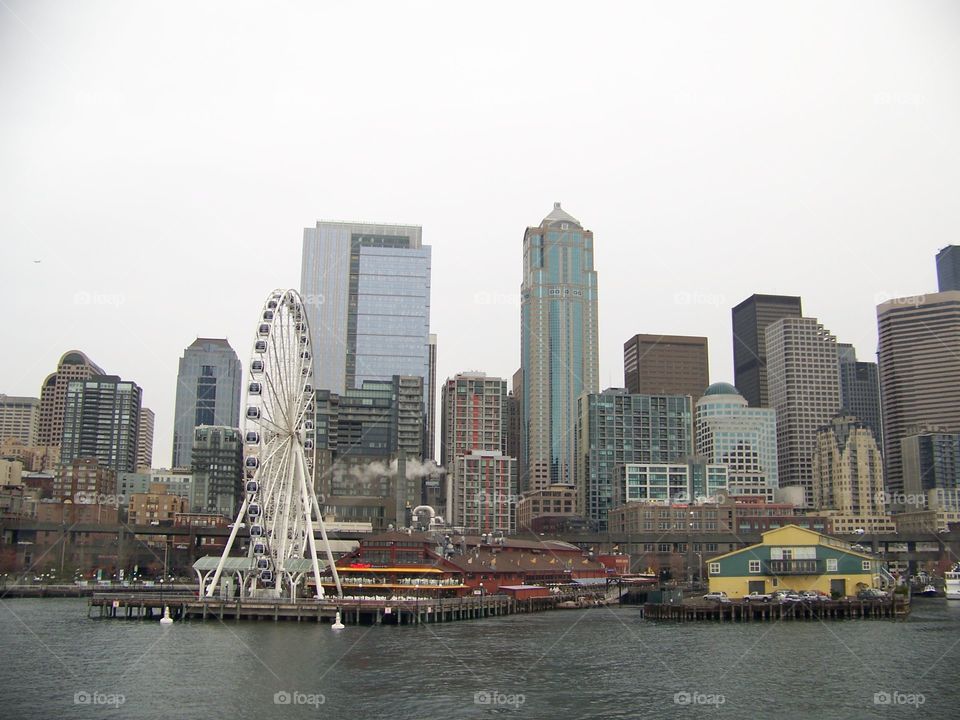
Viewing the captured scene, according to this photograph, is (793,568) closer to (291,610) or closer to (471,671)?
(291,610)


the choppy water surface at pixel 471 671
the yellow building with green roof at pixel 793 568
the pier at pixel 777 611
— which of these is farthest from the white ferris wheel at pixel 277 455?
the yellow building with green roof at pixel 793 568

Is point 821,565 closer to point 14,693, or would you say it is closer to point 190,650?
point 190,650

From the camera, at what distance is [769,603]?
4651 inches

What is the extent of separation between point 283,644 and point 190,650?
7.47 m

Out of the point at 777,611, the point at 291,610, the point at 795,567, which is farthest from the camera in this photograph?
the point at 795,567

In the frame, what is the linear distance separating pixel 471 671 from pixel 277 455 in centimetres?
5256

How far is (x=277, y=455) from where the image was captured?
119 m

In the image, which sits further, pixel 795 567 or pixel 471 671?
pixel 795 567

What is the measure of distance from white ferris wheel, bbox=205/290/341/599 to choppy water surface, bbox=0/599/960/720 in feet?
40.5

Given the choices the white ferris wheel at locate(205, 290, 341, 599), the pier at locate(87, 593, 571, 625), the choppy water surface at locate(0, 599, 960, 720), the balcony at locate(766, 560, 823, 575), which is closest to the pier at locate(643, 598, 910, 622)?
the balcony at locate(766, 560, 823, 575)

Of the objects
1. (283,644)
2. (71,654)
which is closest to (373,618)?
(283,644)

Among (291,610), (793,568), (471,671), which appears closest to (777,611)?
(793,568)

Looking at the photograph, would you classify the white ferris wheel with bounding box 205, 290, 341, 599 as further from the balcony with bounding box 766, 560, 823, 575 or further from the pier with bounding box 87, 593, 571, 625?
the balcony with bounding box 766, 560, 823, 575

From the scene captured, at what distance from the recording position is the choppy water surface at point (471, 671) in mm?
59812
